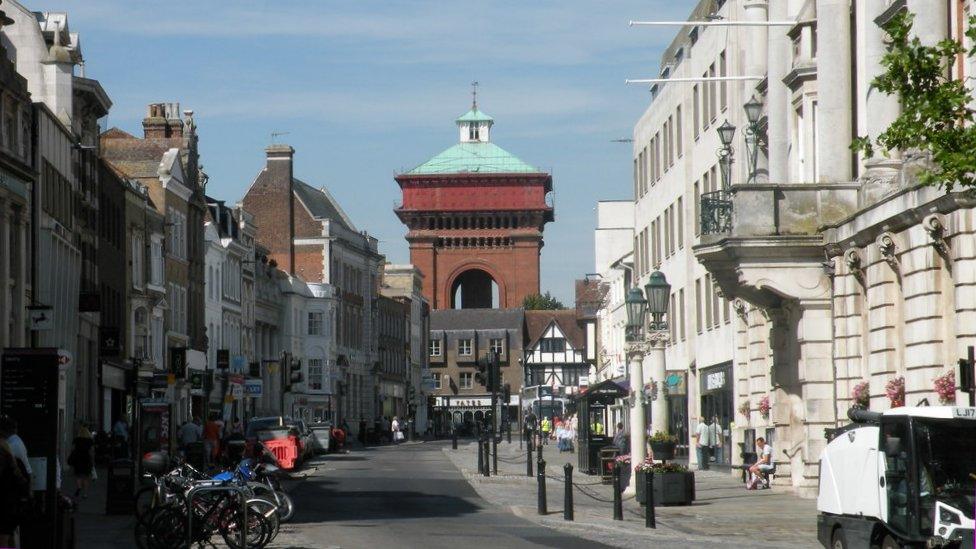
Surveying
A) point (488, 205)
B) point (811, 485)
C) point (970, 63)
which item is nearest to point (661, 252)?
point (811, 485)

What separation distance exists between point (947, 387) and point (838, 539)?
19.3ft

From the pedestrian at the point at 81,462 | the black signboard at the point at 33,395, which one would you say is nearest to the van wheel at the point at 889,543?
the black signboard at the point at 33,395

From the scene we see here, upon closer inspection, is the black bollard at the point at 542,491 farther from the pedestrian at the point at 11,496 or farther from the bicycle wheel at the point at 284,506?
the pedestrian at the point at 11,496

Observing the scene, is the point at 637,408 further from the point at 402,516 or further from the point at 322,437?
the point at 322,437

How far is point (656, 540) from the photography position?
25.9 metres

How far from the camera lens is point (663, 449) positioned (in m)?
42.6

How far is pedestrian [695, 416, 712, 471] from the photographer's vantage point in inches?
2077

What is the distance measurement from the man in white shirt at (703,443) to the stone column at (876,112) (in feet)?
69.0

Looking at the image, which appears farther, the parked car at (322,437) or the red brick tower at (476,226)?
the red brick tower at (476,226)

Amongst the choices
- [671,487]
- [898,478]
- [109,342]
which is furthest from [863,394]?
[109,342]

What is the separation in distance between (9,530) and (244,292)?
275ft

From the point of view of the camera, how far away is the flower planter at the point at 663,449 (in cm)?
4234

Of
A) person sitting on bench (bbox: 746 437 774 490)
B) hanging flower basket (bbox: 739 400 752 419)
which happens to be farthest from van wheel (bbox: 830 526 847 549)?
hanging flower basket (bbox: 739 400 752 419)

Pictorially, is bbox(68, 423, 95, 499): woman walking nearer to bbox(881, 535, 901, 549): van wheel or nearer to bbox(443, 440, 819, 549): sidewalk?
bbox(443, 440, 819, 549): sidewalk
